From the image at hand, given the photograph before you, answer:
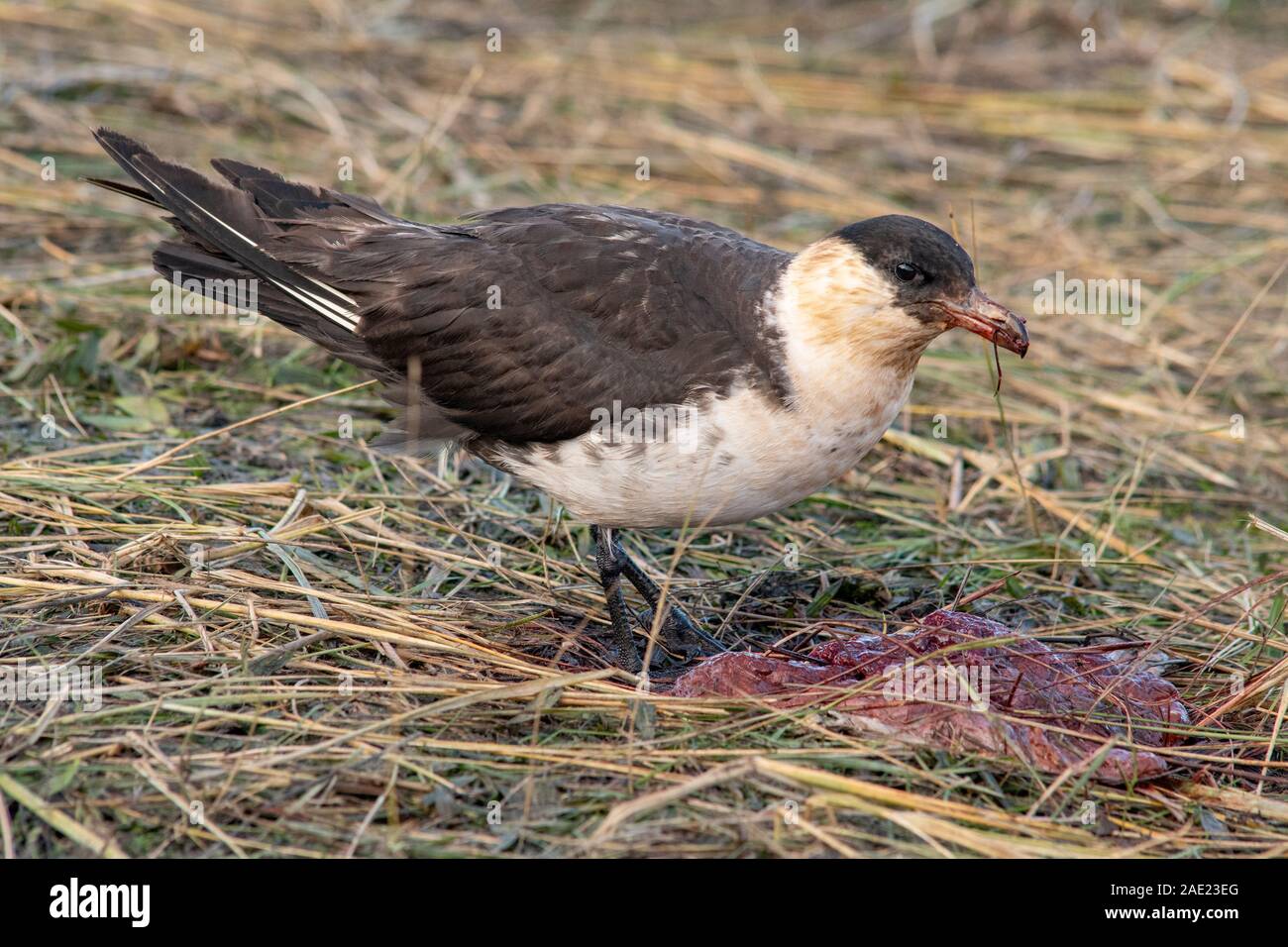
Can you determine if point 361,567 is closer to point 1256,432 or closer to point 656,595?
point 656,595

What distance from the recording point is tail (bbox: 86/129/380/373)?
16.4 ft

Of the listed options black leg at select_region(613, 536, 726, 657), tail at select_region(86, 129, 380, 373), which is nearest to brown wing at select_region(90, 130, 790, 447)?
tail at select_region(86, 129, 380, 373)

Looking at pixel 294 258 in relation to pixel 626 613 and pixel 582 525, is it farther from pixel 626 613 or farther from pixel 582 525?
pixel 626 613

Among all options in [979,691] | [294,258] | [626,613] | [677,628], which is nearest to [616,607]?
[626,613]

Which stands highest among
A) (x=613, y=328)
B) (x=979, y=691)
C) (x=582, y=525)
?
(x=613, y=328)

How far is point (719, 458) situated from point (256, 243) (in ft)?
6.16

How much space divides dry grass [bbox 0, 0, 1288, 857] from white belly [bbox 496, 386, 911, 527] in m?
0.59

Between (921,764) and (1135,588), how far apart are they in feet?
6.34

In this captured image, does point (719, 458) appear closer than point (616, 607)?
Yes

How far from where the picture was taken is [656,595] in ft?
17.2

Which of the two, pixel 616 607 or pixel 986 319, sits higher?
pixel 986 319

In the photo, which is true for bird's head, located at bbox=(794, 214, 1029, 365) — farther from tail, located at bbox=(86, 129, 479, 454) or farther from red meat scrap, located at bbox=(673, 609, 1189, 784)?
tail, located at bbox=(86, 129, 479, 454)

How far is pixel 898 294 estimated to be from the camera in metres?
4.46

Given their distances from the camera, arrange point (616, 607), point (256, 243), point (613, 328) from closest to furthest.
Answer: point (613, 328)
point (616, 607)
point (256, 243)
